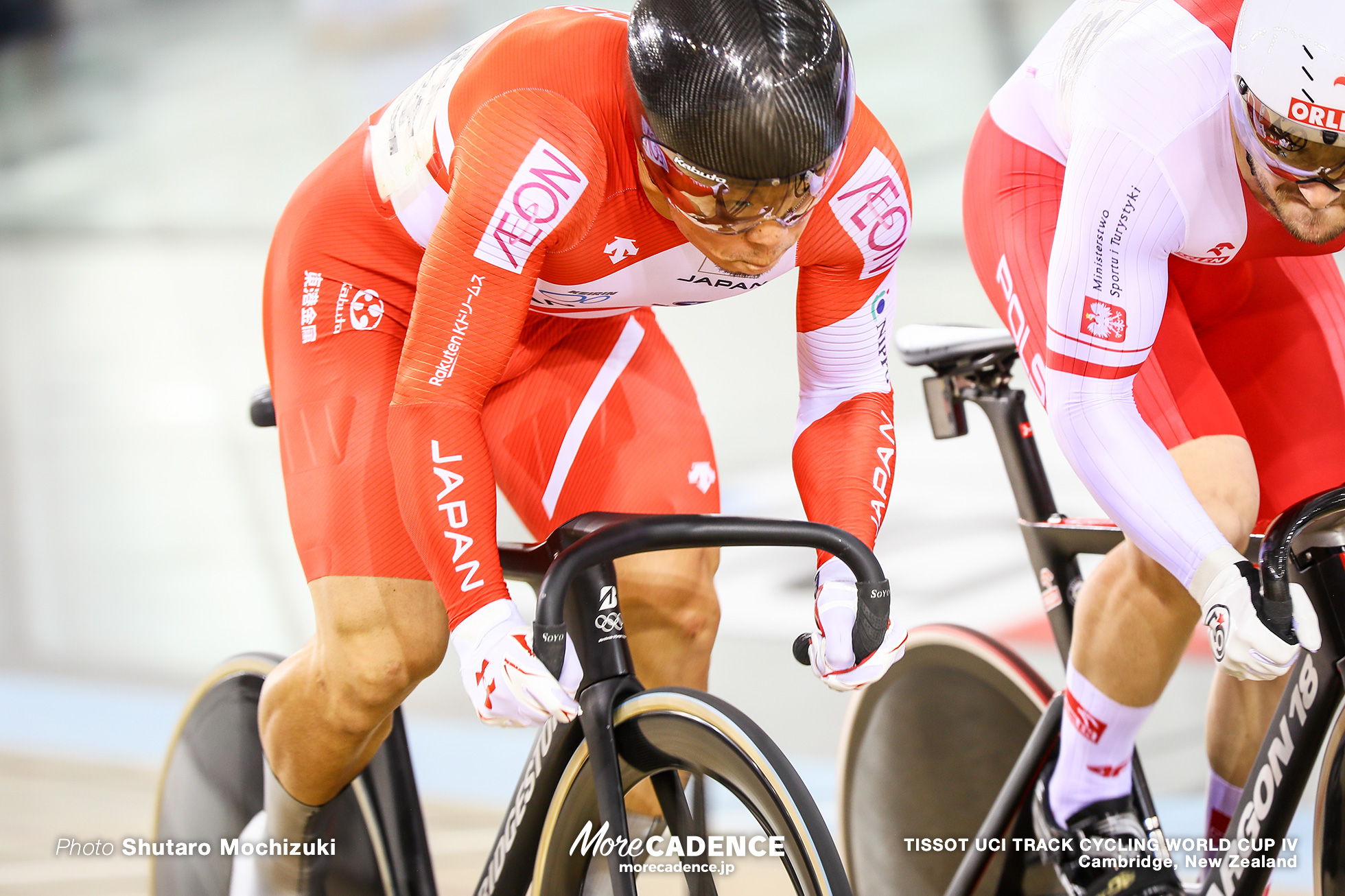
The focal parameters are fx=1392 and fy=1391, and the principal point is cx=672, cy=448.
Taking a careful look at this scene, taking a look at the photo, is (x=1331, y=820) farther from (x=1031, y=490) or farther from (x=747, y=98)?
(x=747, y=98)

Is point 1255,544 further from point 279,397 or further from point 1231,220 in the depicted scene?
point 279,397

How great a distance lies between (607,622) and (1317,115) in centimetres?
102

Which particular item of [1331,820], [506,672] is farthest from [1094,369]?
→ [506,672]

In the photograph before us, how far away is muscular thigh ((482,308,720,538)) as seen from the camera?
6.75 ft

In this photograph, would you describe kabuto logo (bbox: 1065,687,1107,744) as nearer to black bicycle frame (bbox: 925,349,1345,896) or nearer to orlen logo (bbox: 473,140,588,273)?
black bicycle frame (bbox: 925,349,1345,896)

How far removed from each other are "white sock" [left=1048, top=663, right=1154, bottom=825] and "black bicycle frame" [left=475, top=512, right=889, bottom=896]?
64 cm

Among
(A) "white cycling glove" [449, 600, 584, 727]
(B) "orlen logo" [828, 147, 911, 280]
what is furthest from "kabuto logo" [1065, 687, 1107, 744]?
(A) "white cycling glove" [449, 600, 584, 727]

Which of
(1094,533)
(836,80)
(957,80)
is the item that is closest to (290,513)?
(836,80)

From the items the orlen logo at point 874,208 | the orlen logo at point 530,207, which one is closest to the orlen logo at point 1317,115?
the orlen logo at point 874,208

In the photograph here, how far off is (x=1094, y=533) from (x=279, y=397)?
130cm

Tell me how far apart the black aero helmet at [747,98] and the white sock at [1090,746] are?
0.95 meters

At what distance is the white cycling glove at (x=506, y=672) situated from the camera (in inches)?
61.6

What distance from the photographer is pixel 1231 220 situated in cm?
186

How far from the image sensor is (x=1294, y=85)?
1.58 meters
